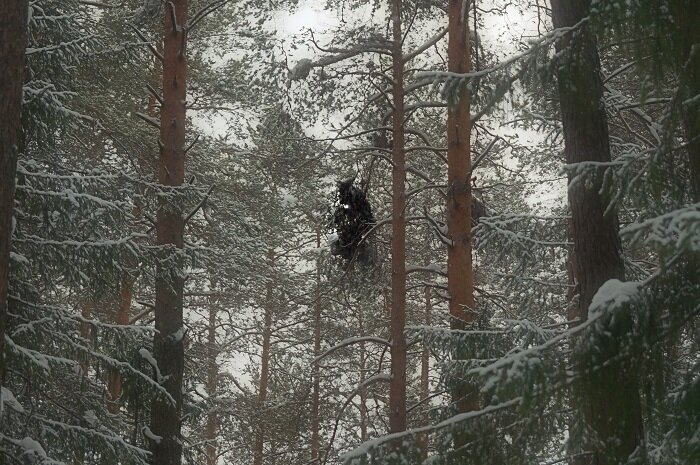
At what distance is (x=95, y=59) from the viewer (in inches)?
332

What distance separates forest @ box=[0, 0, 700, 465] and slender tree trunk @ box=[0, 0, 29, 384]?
0.05 ft

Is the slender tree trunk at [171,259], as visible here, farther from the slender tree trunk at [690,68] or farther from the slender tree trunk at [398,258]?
the slender tree trunk at [690,68]

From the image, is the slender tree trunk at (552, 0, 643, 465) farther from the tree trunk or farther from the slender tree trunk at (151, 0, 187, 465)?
the slender tree trunk at (151, 0, 187, 465)

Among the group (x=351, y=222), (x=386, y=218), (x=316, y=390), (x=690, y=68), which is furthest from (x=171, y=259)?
(x=316, y=390)

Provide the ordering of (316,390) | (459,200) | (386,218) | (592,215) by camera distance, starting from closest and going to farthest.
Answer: (592,215) → (459,200) → (386,218) → (316,390)

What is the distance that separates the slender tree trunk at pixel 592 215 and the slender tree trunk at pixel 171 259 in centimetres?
Answer: 442

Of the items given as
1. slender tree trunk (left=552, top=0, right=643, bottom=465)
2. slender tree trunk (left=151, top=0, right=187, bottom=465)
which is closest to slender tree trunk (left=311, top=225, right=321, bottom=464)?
slender tree trunk (left=151, top=0, right=187, bottom=465)

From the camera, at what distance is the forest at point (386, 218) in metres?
3.43

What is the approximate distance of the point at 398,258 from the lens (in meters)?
9.15

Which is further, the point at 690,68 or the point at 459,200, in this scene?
the point at 459,200

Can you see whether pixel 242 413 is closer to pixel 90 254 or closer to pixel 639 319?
pixel 90 254

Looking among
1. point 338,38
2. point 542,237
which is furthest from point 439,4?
point 542,237

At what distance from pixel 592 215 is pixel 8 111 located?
3819mm

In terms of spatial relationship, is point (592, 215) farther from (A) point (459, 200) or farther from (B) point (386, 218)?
(B) point (386, 218)
